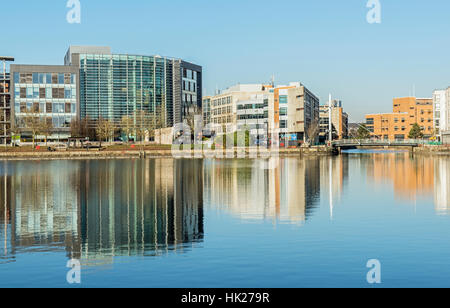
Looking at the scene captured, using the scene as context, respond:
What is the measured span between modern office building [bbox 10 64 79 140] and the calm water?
133 metres

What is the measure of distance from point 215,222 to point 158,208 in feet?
24.4

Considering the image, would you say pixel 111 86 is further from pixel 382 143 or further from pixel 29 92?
pixel 382 143

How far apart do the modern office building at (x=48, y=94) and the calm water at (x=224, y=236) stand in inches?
5250

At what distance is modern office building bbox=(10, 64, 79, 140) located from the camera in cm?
17662

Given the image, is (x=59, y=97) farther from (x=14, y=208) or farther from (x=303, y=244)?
(x=303, y=244)

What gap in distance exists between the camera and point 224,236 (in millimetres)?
29000

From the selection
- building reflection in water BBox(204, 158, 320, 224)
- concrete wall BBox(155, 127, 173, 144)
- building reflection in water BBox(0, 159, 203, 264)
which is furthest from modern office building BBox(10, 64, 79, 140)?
building reflection in water BBox(204, 158, 320, 224)

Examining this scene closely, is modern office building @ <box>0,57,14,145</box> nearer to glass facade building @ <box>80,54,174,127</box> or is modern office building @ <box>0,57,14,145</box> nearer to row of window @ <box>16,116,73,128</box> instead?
row of window @ <box>16,116,73,128</box>

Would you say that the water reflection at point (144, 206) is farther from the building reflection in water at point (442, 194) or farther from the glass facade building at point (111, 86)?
the glass facade building at point (111, 86)

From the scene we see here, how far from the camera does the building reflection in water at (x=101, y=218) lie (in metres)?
26.7

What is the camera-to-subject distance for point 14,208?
40.3 m
